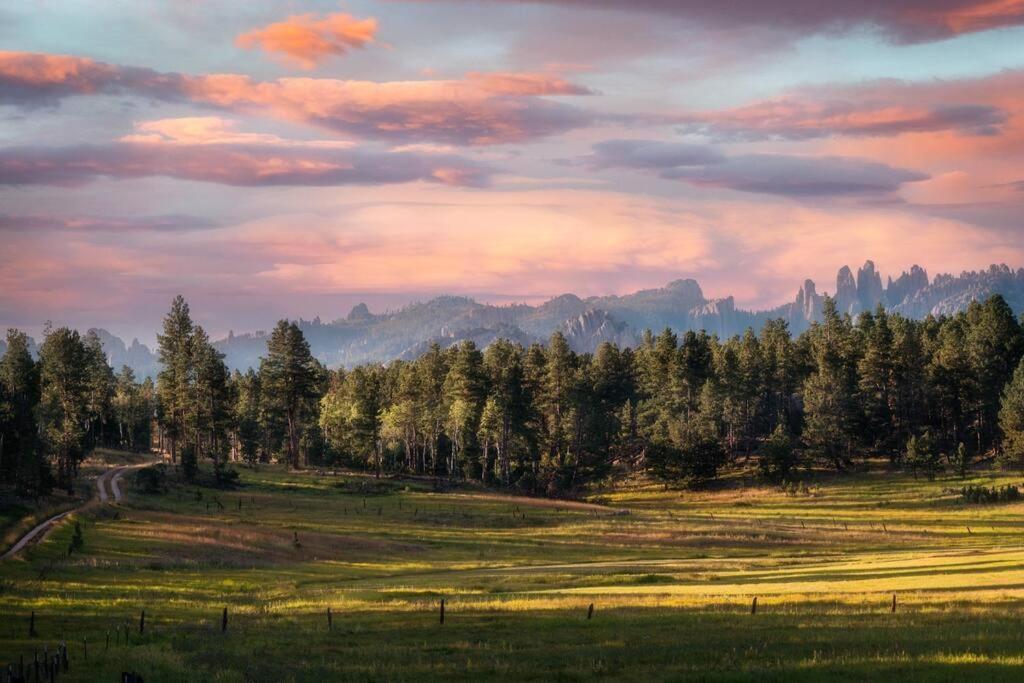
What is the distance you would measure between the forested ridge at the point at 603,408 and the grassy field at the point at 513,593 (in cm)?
3397

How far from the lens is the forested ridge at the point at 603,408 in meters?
139

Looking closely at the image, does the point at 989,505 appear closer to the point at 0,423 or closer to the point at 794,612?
the point at 794,612

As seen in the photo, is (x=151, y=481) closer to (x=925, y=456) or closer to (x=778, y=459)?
(x=778, y=459)

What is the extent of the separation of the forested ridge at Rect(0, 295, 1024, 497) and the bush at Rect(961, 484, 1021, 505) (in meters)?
18.0

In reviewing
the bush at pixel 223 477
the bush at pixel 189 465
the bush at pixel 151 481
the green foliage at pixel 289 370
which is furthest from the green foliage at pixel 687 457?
the bush at pixel 151 481

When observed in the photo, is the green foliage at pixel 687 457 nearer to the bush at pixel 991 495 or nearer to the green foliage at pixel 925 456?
the green foliage at pixel 925 456

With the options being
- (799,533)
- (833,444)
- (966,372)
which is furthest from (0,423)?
(966,372)

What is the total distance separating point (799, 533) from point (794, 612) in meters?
53.2

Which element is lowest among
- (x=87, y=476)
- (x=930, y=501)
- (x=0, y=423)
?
(x=930, y=501)

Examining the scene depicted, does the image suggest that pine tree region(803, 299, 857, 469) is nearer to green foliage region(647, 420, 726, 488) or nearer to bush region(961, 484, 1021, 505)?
green foliage region(647, 420, 726, 488)

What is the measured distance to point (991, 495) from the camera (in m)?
113

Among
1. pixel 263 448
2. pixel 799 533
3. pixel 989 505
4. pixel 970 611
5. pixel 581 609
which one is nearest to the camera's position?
pixel 970 611

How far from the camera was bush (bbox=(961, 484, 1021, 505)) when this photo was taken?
11149cm

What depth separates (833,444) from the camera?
152125mm
